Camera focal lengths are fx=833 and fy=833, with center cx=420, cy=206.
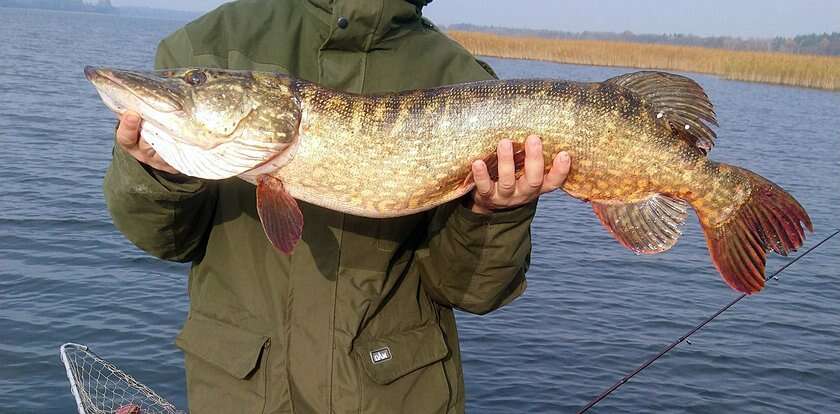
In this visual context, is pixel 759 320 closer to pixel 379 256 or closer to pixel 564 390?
pixel 564 390

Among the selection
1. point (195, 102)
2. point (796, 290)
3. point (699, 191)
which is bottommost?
point (796, 290)

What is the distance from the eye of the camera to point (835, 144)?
20.3 metres

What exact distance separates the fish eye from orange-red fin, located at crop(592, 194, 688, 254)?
1342 millimetres

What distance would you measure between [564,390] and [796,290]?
4.41 m

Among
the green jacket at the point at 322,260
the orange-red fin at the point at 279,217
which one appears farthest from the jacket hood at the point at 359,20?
the orange-red fin at the point at 279,217

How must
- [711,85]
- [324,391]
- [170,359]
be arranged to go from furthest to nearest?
[711,85] < [170,359] < [324,391]

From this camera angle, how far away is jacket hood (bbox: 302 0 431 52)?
259 centimetres

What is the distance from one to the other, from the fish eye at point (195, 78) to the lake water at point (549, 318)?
4264 millimetres

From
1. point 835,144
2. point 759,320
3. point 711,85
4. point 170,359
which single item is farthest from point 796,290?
point 711,85

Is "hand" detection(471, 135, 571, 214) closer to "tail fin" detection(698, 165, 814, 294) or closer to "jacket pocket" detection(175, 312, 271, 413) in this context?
"tail fin" detection(698, 165, 814, 294)

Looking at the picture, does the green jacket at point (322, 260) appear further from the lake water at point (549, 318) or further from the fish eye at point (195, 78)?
the lake water at point (549, 318)

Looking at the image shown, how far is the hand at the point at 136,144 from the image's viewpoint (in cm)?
237

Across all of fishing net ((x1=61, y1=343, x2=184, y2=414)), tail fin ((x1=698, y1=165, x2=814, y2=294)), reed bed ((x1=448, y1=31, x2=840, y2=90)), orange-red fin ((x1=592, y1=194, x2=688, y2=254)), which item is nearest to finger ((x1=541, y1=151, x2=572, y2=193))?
orange-red fin ((x1=592, y1=194, x2=688, y2=254))

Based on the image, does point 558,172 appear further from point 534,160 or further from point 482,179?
point 482,179
